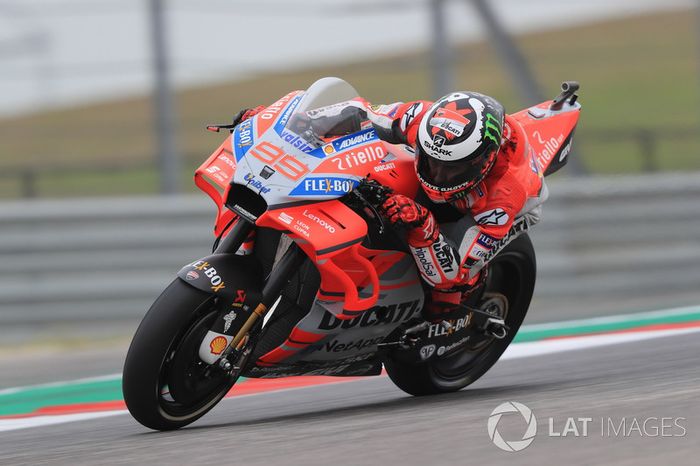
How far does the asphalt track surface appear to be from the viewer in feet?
13.5

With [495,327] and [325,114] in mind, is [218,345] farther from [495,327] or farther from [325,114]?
[495,327]

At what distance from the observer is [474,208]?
5.59 metres

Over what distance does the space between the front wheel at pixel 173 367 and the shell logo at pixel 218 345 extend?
0.05 metres

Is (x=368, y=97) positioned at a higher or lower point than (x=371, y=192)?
lower

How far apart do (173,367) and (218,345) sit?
209mm

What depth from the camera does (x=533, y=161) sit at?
5859 millimetres

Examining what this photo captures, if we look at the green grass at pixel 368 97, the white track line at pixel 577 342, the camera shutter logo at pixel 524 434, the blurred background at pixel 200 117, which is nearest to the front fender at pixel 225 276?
the camera shutter logo at pixel 524 434

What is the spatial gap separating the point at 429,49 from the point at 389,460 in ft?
21.8

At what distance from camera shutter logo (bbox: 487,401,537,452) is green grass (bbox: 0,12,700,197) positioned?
15.6ft

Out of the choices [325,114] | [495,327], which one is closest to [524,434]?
[325,114]

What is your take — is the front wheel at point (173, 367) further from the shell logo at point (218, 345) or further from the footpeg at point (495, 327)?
the footpeg at point (495, 327)

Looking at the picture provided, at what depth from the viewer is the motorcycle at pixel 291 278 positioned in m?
4.97

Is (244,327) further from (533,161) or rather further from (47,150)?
(47,150)

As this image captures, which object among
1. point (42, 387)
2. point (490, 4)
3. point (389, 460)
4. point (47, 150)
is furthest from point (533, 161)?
point (47, 150)
